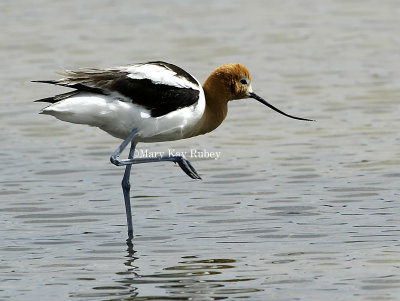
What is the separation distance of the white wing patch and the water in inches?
48.3

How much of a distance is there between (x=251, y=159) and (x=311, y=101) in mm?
3009

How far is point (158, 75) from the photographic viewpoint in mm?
9188

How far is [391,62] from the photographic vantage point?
16906mm

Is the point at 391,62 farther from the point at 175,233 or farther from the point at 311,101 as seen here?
the point at 175,233

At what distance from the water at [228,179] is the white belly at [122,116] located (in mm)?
840

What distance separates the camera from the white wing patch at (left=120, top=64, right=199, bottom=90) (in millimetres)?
9172

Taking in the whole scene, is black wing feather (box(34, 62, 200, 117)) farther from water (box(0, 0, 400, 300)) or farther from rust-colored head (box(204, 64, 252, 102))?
water (box(0, 0, 400, 300))

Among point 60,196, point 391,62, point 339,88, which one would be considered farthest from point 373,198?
point 391,62

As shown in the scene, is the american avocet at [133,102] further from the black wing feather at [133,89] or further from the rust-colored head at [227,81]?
the rust-colored head at [227,81]

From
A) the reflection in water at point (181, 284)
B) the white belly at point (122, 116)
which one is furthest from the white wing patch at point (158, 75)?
the reflection in water at point (181, 284)

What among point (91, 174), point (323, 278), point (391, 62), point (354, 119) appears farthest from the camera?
point (391, 62)

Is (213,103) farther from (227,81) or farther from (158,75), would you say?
(158,75)

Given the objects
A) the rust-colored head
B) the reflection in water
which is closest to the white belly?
the rust-colored head

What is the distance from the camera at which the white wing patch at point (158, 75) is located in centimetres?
917
